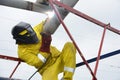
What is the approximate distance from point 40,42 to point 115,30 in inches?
69.4

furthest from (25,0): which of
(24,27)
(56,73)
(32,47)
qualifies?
(56,73)

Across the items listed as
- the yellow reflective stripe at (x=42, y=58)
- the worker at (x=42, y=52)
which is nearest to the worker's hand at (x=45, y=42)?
the worker at (x=42, y=52)

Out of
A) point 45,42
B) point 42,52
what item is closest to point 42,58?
point 42,52

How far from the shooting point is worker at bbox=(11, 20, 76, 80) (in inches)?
255

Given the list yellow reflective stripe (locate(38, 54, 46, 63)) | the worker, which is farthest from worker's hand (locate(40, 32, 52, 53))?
yellow reflective stripe (locate(38, 54, 46, 63))

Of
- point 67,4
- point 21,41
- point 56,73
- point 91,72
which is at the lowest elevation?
point 56,73

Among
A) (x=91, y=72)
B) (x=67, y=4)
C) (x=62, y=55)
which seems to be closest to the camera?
(x=91, y=72)

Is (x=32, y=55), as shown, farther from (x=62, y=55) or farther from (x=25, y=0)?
(x=25, y=0)

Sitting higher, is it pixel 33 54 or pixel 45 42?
pixel 45 42

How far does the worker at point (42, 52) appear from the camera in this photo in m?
6.48

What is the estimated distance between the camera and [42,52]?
22.2ft

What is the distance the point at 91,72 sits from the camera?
5473 millimetres

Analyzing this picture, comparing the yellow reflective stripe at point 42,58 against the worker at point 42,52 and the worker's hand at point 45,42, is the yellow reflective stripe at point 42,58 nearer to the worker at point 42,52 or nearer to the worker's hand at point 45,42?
the worker at point 42,52

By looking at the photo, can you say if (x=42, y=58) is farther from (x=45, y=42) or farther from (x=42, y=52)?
(x=45, y=42)
